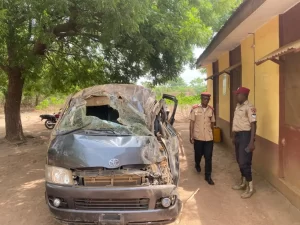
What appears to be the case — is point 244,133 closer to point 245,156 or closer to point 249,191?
point 245,156

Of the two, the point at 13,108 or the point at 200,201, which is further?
the point at 13,108

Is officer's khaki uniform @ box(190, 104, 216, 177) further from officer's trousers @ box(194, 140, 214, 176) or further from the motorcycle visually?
the motorcycle

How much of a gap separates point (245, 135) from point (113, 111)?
227 centimetres

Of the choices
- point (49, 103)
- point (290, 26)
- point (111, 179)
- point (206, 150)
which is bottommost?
point (206, 150)

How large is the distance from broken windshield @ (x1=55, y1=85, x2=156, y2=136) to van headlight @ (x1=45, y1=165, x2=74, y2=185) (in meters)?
0.69

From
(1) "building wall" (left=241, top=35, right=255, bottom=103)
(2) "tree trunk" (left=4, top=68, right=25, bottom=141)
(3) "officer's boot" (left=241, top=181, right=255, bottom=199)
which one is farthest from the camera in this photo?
(2) "tree trunk" (left=4, top=68, right=25, bottom=141)

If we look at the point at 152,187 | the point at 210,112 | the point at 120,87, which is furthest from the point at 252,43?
the point at 152,187

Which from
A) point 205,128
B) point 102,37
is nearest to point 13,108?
point 102,37

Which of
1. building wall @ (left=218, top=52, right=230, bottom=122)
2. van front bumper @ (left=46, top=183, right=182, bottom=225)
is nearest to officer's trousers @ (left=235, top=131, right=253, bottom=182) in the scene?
van front bumper @ (left=46, top=183, right=182, bottom=225)

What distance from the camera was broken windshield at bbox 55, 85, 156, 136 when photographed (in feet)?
14.5

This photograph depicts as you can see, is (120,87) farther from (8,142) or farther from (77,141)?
(8,142)

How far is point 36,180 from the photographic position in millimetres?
6570

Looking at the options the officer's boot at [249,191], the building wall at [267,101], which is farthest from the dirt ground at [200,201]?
the building wall at [267,101]

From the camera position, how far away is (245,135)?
5.49 m
